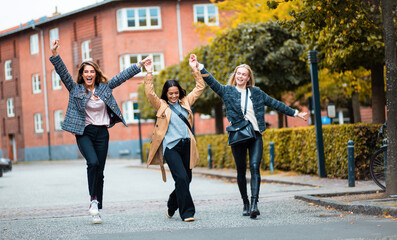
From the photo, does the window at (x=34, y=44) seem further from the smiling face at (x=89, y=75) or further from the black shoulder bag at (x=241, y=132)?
the black shoulder bag at (x=241, y=132)

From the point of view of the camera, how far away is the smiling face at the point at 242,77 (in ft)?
25.2

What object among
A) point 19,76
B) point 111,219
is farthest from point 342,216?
Result: point 19,76

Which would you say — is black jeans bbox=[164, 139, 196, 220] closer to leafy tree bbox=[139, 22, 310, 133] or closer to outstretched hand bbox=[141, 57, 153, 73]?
outstretched hand bbox=[141, 57, 153, 73]

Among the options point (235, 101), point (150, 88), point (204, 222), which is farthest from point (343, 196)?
point (150, 88)

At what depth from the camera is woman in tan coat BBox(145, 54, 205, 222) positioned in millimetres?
7312

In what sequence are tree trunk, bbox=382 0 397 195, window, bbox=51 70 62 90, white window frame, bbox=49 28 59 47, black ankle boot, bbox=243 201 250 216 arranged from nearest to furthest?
black ankle boot, bbox=243 201 250 216 < tree trunk, bbox=382 0 397 195 < window, bbox=51 70 62 90 < white window frame, bbox=49 28 59 47

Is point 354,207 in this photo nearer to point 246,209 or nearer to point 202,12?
point 246,209

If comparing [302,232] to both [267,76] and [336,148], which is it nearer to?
[336,148]

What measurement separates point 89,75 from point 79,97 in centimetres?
32

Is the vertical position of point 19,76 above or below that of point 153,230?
above

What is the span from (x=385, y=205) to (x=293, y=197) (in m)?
2.88

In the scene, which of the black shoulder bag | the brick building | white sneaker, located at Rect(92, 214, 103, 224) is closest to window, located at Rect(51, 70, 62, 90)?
the brick building

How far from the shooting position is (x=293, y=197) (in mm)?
10023

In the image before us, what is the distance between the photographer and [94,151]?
7.43m
